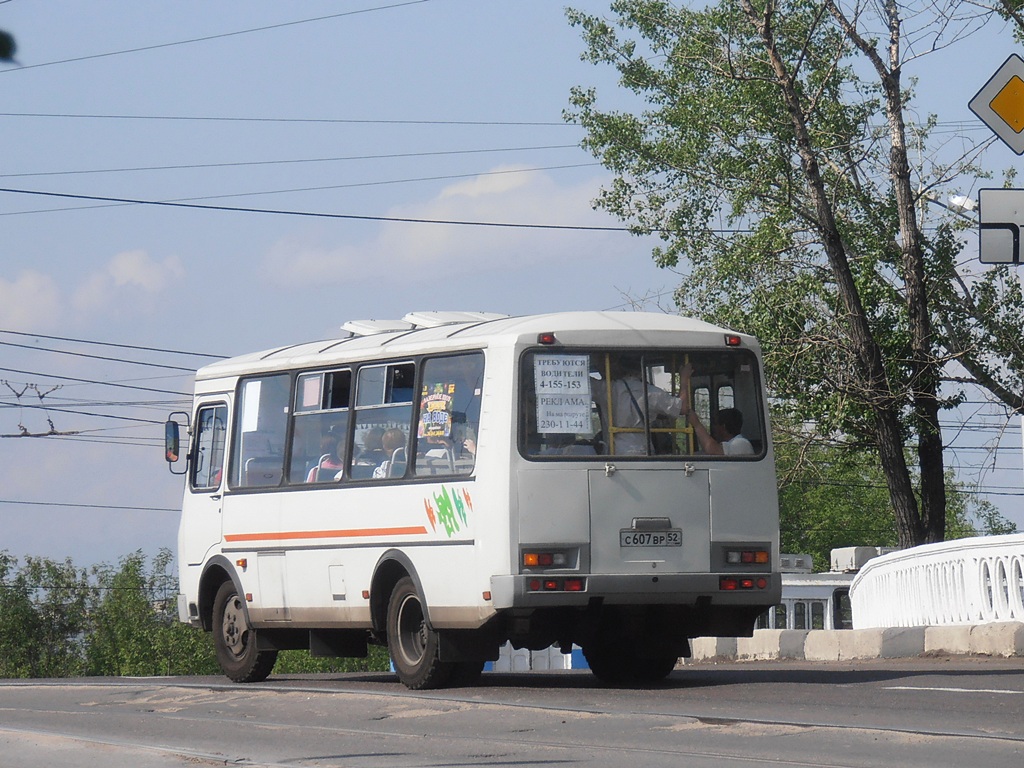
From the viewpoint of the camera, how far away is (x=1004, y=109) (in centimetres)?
1184

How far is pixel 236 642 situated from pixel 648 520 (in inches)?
188

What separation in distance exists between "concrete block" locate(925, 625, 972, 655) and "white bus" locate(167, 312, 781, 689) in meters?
4.02

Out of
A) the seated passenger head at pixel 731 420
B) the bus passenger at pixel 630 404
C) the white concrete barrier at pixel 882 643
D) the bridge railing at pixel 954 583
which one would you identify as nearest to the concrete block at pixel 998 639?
the white concrete barrier at pixel 882 643

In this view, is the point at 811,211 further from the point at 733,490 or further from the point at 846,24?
the point at 733,490

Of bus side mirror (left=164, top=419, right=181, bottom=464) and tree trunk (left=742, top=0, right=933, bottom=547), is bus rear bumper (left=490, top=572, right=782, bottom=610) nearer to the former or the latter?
bus side mirror (left=164, top=419, right=181, bottom=464)

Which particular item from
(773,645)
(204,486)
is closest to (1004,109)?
(204,486)

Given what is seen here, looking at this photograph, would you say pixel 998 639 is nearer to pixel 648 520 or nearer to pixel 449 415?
pixel 648 520

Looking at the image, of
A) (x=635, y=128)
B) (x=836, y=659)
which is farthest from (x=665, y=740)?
(x=635, y=128)

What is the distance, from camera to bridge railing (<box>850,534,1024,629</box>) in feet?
55.3

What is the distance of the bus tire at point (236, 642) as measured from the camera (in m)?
15.1

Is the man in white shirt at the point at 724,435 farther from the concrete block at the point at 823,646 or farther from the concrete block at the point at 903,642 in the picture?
the concrete block at the point at 823,646

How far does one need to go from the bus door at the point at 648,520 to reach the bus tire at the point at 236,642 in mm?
4147

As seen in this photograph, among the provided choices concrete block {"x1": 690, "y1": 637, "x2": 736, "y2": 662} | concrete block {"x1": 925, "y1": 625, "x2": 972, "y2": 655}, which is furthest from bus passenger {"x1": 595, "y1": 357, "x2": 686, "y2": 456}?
concrete block {"x1": 690, "y1": 637, "x2": 736, "y2": 662}

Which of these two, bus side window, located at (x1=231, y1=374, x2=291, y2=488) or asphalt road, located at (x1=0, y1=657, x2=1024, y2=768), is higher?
bus side window, located at (x1=231, y1=374, x2=291, y2=488)
